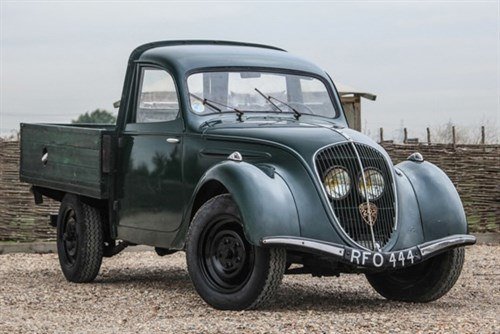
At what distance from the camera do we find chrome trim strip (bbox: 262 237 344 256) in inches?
317

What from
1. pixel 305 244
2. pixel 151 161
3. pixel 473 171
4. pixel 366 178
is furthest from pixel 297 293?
pixel 473 171

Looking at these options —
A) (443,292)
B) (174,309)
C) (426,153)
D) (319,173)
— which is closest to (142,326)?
(174,309)

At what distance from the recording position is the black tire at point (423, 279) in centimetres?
918

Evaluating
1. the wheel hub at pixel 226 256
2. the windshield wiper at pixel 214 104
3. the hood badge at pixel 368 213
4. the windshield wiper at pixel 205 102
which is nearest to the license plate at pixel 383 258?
the hood badge at pixel 368 213

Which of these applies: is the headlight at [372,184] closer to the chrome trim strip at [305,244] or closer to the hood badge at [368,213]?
the hood badge at [368,213]

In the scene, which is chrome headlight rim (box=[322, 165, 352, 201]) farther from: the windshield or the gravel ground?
the windshield

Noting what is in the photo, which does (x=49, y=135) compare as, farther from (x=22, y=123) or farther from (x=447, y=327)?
(x=447, y=327)

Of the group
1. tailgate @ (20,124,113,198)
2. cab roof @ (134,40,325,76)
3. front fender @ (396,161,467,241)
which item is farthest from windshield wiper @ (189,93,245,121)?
front fender @ (396,161,467,241)

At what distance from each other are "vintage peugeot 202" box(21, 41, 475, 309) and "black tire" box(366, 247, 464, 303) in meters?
0.01

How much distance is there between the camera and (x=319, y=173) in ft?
27.8

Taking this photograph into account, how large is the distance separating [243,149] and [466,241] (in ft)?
6.00

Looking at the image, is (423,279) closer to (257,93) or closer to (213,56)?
(257,93)

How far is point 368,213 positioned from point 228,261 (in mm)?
1068

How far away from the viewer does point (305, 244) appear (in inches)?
321
